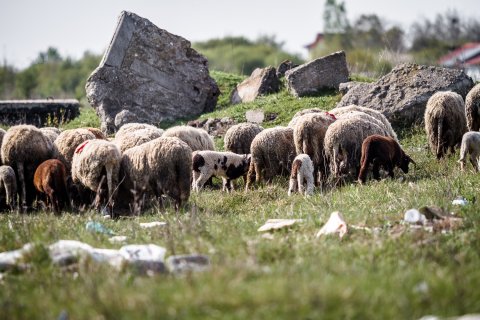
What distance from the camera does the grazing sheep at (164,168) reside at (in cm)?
1105

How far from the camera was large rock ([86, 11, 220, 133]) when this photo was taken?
64.7 feet

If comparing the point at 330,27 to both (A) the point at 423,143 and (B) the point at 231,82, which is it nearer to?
(B) the point at 231,82

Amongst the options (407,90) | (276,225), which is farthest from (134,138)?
(407,90)

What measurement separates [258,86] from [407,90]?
522 centimetres

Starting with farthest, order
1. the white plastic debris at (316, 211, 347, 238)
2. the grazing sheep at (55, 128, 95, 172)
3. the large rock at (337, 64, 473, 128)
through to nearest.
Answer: the large rock at (337, 64, 473, 128), the grazing sheep at (55, 128, 95, 172), the white plastic debris at (316, 211, 347, 238)

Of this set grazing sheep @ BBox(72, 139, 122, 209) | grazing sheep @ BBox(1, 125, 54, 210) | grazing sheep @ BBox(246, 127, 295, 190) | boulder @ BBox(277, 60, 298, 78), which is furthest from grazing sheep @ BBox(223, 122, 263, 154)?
boulder @ BBox(277, 60, 298, 78)

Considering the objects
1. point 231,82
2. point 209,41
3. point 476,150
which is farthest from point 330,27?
point 476,150

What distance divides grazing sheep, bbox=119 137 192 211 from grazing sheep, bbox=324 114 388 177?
257 cm

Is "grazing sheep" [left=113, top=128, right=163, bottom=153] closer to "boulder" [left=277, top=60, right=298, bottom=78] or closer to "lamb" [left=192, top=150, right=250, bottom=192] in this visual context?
"lamb" [left=192, top=150, right=250, bottom=192]

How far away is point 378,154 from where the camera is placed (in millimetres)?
11812

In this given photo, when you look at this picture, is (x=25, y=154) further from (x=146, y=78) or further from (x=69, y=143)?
(x=146, y=78)

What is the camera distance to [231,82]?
76.4ft

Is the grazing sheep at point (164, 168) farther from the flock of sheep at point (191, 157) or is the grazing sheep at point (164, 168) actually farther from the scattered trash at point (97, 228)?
the scattered trash at point (97, 228)

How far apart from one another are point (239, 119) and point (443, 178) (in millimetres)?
8397
